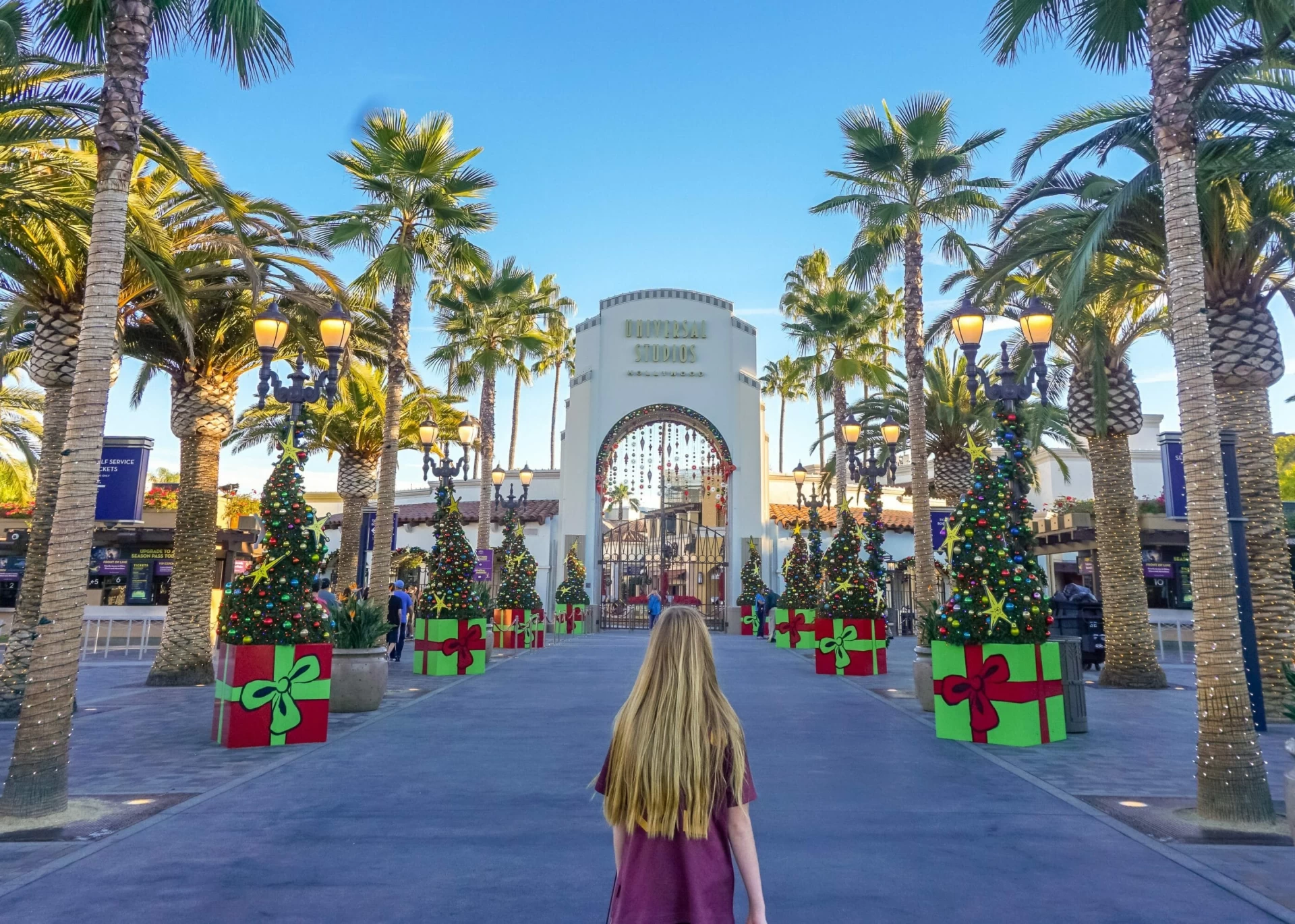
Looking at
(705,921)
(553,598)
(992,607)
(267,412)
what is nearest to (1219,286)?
(992,607)

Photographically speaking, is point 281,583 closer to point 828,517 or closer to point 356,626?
point 356,626

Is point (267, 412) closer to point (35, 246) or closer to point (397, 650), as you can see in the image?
point (397, 650)

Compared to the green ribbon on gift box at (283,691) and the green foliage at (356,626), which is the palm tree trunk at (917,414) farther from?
the green ribbon on gift box at (283,691)

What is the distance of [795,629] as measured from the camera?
80.7ft

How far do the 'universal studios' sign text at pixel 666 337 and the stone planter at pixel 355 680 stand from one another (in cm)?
2551

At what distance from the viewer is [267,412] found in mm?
26453

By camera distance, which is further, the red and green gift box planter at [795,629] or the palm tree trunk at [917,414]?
the red and green gift box planter at [795,629]

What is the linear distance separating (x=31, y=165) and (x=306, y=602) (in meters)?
6.73

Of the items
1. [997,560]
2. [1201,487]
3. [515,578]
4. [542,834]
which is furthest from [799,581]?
[542,834]

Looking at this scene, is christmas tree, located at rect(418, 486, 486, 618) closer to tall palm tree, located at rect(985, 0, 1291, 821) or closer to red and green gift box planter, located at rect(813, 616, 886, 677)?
red and green gift box planter, located at rect(813, 616, 886, 677)

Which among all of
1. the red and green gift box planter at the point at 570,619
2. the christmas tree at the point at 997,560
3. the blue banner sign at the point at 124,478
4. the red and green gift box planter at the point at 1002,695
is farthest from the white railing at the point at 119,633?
the christmas tree at the point at 997,560

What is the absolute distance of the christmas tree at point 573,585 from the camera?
31.7 m

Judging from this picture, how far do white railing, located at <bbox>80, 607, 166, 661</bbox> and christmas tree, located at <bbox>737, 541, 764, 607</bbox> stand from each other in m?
19.8

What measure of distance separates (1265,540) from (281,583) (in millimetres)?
12389
